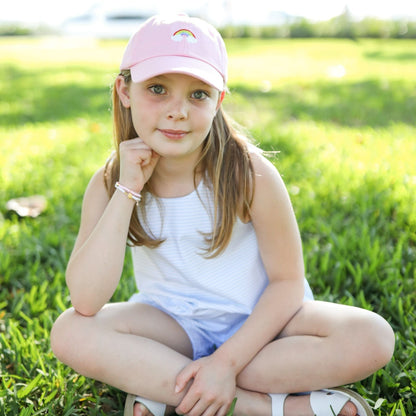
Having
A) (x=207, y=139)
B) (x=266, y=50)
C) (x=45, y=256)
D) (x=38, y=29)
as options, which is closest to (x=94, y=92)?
(x=45, y=256)

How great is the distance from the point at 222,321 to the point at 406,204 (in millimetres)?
1263

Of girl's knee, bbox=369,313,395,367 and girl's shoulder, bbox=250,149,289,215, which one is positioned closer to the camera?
girl's knee, bbox=369,313,395,367

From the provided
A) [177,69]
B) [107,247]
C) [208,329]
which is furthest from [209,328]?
[177,69]

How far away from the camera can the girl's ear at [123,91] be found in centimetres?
169

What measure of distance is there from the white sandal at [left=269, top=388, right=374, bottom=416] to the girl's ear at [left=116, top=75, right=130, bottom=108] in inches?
36.8

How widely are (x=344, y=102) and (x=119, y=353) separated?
412 centimetres

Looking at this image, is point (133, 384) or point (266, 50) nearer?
point (133, 384)

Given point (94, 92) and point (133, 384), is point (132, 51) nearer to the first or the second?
point (133, 384)

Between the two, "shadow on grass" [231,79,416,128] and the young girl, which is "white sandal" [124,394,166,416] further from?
"shadow on grass" [231,79,416,128]

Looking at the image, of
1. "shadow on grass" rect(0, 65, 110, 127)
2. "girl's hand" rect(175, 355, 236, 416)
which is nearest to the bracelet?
"girl's hand" rect(175, 355, 236, 416)

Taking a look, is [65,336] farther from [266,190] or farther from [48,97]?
[48,97]

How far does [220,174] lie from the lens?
1.72 m

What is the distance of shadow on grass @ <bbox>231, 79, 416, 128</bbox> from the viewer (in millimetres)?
4592

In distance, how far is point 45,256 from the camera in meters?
2.52
